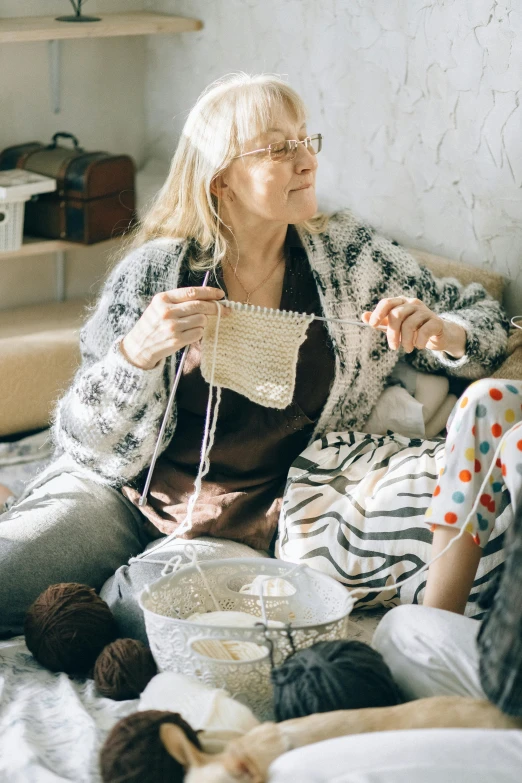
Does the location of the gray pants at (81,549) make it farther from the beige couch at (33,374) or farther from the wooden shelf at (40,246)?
the wooden shelf at (40,246)

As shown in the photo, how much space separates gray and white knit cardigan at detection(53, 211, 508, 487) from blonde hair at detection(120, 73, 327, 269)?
1.6 inches

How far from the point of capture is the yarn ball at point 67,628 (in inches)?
56.2

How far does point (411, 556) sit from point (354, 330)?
1.48 ft

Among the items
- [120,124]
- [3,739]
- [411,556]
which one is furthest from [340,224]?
[120,124]

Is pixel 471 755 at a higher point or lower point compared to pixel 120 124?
lower

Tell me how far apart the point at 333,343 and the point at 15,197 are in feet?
3.71

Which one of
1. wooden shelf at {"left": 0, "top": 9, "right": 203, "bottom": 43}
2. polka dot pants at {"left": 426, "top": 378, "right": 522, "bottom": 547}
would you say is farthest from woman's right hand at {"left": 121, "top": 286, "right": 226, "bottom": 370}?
wooden shelf at {"left": 0, "top": 9, "right": 203, "bottom": 43}

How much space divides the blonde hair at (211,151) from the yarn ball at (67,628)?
2.04ft

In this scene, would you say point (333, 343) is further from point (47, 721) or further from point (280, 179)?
point (47, 721)

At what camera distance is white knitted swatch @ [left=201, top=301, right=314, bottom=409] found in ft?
5.29

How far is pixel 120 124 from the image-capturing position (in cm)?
290

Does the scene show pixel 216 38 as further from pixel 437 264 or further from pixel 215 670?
pixel 215 670

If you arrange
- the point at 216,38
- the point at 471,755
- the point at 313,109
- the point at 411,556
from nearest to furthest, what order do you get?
the point at 471,755 < the point at 411,556 < the point at 313,109 < the point at 216,38

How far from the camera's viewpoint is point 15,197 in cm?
247
